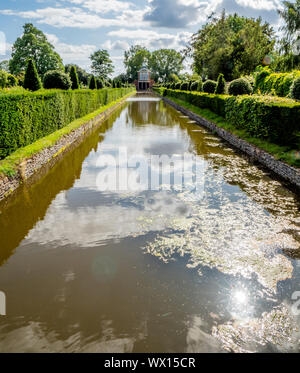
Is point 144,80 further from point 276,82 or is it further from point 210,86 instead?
Result: point 276,82

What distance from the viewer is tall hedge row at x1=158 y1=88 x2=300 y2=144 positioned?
8.60 metres

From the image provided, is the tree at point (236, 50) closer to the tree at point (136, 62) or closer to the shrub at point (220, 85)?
the shrub at point (220, 85)

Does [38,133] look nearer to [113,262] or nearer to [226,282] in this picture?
[113,262]

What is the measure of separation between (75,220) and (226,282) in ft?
9.73

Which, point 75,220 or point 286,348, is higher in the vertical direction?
point 75,220

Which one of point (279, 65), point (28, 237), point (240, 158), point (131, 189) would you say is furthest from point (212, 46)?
point (28, 237)

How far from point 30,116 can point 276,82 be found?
20.2m

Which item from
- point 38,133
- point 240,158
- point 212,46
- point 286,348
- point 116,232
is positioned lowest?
point 286,348

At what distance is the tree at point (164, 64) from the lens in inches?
4679

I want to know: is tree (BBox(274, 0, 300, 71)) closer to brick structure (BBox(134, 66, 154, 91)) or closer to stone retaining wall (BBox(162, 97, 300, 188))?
stone retaining wall (BBox(162, 97, 300, 188))

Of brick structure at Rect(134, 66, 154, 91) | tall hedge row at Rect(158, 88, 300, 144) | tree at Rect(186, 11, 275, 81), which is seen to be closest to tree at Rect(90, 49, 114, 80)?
brick structure at Rect(134, 66, 154, 91)

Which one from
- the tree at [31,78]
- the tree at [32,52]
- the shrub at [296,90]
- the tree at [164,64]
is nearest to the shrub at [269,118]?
the shrub at [296,90]

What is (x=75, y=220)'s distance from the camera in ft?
17.3

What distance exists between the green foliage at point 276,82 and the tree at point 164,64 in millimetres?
98120
